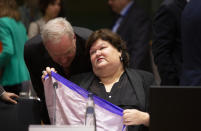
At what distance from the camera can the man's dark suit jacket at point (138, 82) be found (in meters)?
2.24

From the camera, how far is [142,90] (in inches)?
90.6

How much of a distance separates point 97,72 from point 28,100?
0.52 meters

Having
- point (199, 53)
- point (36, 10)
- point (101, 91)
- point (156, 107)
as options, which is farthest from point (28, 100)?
point (36, 10)

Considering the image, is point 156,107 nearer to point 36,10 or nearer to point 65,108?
point 65,108

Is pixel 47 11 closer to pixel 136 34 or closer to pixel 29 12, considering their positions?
pixel 29 12

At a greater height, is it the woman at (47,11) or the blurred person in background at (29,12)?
the blurred person in background at (29,12)

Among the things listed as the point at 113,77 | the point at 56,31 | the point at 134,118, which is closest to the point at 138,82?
the point at 113,77

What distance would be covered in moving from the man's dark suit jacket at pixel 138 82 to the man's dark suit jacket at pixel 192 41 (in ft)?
1.09

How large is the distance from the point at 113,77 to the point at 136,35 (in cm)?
155

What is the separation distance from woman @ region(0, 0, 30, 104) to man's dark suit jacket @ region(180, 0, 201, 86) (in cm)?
159

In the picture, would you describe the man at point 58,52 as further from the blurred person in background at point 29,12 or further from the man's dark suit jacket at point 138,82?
the blurred person in background at point 29,12

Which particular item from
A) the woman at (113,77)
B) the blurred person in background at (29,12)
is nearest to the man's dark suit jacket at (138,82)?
the woman at (113,77)

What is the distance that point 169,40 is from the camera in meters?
2.91

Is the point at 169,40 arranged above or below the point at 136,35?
below
